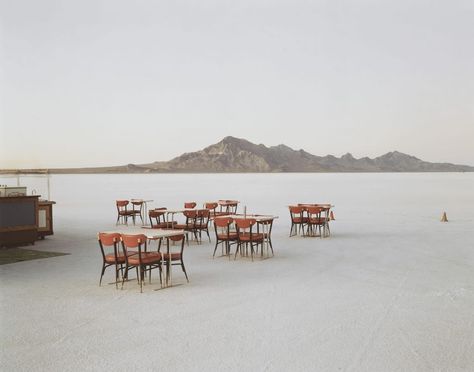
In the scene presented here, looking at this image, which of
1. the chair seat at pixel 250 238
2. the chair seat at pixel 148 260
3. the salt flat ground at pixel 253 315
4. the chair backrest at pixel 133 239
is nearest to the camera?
the salt flat ground at pixel 253 315

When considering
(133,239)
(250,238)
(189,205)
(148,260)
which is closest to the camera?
(133,239)

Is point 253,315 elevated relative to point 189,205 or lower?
lower

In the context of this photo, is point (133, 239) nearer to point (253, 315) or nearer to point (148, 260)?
point (148, 260)

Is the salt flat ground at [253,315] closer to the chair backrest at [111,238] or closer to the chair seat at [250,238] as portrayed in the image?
the chair seat at [250,238]

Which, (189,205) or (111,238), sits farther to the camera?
(189,205)

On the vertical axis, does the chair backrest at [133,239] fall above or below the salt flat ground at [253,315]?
above

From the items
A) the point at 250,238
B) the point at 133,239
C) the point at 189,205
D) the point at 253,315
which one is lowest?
the point at 253,315

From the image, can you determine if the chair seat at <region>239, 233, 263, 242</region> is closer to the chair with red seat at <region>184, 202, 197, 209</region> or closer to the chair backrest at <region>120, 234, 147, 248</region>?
the chair backrest at <region>120, 234, 147, 248</region>

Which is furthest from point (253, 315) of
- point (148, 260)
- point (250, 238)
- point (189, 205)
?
point (189, 205)

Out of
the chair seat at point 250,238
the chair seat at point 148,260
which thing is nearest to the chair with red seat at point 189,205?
the chair seat at point 250,238

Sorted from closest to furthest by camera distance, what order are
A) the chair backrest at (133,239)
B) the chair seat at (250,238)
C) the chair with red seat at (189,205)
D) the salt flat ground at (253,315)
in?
the salt flat ground at (253,315) < the chair backrest at (133,239) < the chair seat at (250,238) < the chair with red seat at (189,205)

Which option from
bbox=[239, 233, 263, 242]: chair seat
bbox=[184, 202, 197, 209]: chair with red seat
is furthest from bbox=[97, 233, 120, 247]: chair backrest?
bbox=[184, 202, 197, 209]: chair with red seat

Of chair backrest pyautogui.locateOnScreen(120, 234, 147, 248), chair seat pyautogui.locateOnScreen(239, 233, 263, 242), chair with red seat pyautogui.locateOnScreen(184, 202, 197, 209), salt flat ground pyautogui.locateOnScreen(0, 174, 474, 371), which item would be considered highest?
chair backrest pyautogui.locateOnScreen(120, 234, 147, 248)

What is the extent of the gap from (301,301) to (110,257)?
2785 mm
